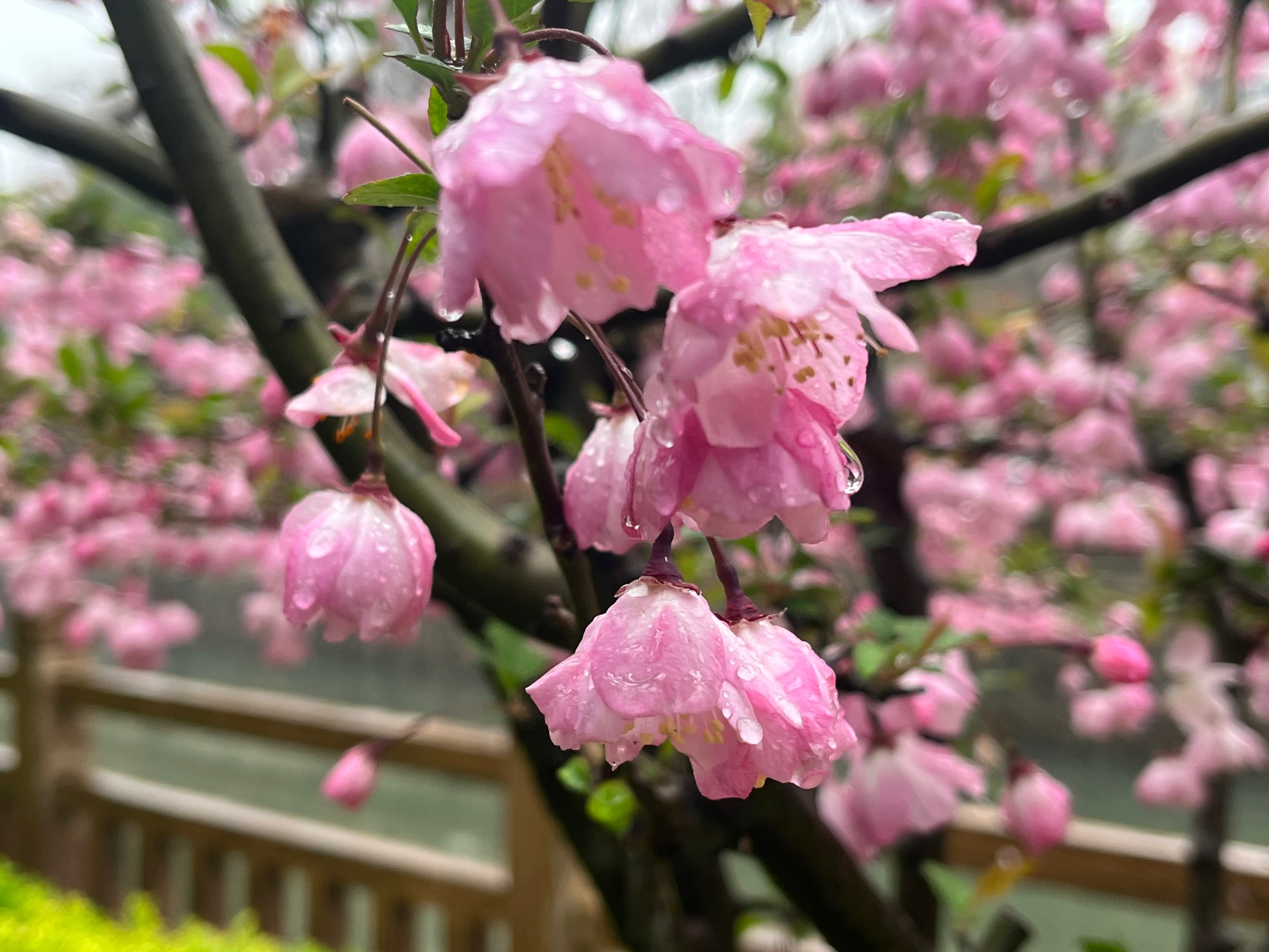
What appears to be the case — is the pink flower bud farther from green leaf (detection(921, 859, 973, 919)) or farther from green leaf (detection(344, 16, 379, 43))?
green leaf (detection(344, 16, 379, 43))

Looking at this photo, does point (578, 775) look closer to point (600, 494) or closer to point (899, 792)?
point (600, 494)

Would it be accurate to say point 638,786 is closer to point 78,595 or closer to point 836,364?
point 836,364

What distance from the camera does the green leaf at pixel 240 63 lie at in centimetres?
66

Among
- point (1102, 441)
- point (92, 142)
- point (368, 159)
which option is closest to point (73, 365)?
point (92, 142)

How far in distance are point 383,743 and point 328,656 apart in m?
4.81

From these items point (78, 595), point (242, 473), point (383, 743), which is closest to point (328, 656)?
point (78, 595)

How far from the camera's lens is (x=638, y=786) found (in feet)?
1.31

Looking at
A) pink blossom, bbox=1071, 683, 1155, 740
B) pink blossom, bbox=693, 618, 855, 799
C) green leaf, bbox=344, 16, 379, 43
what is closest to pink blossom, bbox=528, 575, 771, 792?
pink blossom, bbox=693, 618, 855, 799

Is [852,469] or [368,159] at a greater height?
[368,159]

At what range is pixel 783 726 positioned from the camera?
9.8 inches

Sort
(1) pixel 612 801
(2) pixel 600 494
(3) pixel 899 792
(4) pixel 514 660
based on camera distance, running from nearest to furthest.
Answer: (2) pixel 600 494
(1) pixel 612 801
(4) pixel 514 660
(3) pixel 899 792

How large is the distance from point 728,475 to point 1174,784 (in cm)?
130

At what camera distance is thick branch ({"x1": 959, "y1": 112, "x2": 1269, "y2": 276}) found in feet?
1.85

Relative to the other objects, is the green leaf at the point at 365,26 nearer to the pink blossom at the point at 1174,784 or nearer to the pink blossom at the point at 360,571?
the pink blossom at the point at 360,571
